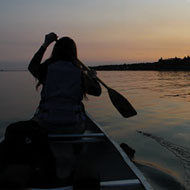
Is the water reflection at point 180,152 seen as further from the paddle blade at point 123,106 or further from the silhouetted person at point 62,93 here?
the silhouetted person at point 62,93

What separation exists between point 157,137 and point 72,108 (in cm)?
402

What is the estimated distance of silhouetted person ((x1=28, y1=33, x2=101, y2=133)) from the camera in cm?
392

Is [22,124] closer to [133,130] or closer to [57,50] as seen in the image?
[57,50]

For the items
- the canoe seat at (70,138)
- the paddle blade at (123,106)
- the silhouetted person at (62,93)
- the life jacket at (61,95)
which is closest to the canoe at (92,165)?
the canoe seat at (70,138)

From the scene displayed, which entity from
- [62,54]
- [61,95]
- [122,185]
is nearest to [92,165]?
[122,185]

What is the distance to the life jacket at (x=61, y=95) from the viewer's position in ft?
12.8

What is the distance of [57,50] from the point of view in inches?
167

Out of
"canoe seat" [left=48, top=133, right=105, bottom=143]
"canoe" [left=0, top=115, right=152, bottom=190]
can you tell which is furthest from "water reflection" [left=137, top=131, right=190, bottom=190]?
"canoe seat" [left=48, top=133, right=105, bottom=143]

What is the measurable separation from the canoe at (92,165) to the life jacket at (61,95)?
332 mm

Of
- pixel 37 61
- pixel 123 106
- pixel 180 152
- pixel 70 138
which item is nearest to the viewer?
pixel 70 138

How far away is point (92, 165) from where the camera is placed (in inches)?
95.8

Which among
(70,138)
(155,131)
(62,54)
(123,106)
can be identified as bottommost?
(155,131)

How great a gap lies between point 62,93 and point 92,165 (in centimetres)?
167

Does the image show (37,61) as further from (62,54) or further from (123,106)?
(123,106)
